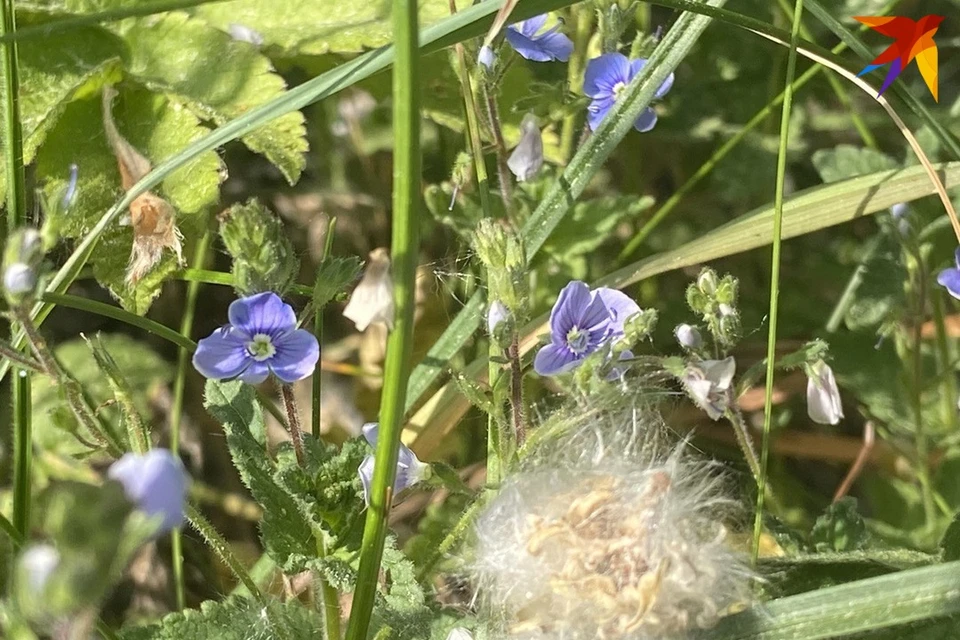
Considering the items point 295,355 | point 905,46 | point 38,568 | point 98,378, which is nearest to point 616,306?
point 295,355

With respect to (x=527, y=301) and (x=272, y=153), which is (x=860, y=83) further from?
(x=272, y=153)

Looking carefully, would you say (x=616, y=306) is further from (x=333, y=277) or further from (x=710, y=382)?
(x=333, y=277)

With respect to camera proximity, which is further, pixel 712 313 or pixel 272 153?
pixel 272 153

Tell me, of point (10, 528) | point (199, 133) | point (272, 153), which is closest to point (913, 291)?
point (272, 153)

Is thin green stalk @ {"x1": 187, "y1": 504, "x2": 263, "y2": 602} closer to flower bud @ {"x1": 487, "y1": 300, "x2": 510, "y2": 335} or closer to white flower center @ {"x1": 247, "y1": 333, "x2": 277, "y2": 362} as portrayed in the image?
white flower center @ {"x1": 247, "y1": 333, "x2": 277, "y2": 362}

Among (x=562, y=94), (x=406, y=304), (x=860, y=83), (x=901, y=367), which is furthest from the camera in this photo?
(x=901, y=367)

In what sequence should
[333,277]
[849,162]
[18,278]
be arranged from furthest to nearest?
[849,162], [333,277], [18,278]

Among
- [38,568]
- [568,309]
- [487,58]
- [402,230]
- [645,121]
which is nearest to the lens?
[38,568]

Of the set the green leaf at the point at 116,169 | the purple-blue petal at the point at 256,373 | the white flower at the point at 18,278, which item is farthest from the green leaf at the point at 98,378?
the white flower at the point at 18,278
